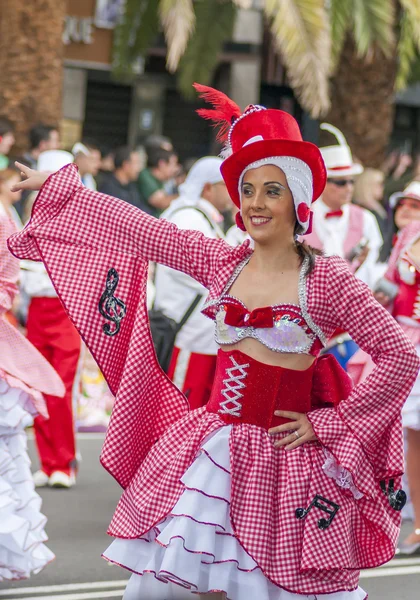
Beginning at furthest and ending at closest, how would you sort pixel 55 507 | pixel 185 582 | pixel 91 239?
pixel 55 507, pixel 91 239, pixel 185 582

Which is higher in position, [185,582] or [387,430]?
[387,430]

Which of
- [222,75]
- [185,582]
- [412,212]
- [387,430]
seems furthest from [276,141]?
[222,75]

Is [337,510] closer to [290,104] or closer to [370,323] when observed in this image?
[370,323]

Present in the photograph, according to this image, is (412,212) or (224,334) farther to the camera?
(412,212)

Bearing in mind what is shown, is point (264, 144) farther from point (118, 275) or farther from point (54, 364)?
point (54, 364)

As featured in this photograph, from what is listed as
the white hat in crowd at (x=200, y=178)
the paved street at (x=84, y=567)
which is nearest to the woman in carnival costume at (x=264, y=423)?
the paved street at (x=84, y=567)

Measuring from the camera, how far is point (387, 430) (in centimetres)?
468

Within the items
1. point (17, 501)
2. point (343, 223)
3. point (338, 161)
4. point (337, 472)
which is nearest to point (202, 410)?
point (337, 472)

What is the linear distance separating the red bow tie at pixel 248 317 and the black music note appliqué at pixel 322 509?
24.7 inches

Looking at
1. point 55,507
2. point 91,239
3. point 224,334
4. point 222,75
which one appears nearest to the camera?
point 224,334

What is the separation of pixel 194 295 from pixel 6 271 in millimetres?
2265

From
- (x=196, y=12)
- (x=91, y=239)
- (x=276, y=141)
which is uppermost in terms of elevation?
(x=276, y=141)

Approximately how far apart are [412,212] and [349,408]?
4.25 m

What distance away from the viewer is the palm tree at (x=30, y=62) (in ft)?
50.1
